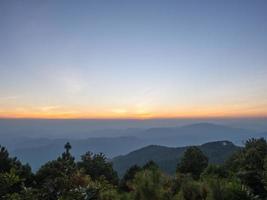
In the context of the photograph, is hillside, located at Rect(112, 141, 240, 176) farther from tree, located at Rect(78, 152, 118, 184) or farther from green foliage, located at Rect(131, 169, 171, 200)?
green foliage, located at Rect(131, 169, 171, 200)

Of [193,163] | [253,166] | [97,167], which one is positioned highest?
[253,166]

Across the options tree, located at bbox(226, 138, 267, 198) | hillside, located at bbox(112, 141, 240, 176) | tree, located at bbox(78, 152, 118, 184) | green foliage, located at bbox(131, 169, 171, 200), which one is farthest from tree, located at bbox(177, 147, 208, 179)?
hillside, located at bbox(112, 141, 240, 176)

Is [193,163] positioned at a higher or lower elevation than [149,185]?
lower

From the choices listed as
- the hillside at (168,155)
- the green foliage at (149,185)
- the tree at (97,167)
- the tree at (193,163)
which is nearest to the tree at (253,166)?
the tree at (193,163)

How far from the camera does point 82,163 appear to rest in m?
44.3

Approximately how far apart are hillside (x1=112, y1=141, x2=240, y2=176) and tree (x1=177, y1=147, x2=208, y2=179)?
87134 millimetres

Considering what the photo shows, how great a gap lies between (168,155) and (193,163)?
132305mm

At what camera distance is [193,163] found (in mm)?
43562

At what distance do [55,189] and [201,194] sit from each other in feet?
21.2

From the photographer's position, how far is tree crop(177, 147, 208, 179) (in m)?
43.3

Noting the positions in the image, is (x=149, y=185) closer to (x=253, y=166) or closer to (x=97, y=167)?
(x=253, y=166)

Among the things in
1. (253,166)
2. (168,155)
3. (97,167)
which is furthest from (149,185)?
(168,155)

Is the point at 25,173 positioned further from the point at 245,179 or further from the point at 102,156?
the point at 245,179

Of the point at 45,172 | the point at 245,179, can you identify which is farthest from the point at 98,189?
the point at 45,172
